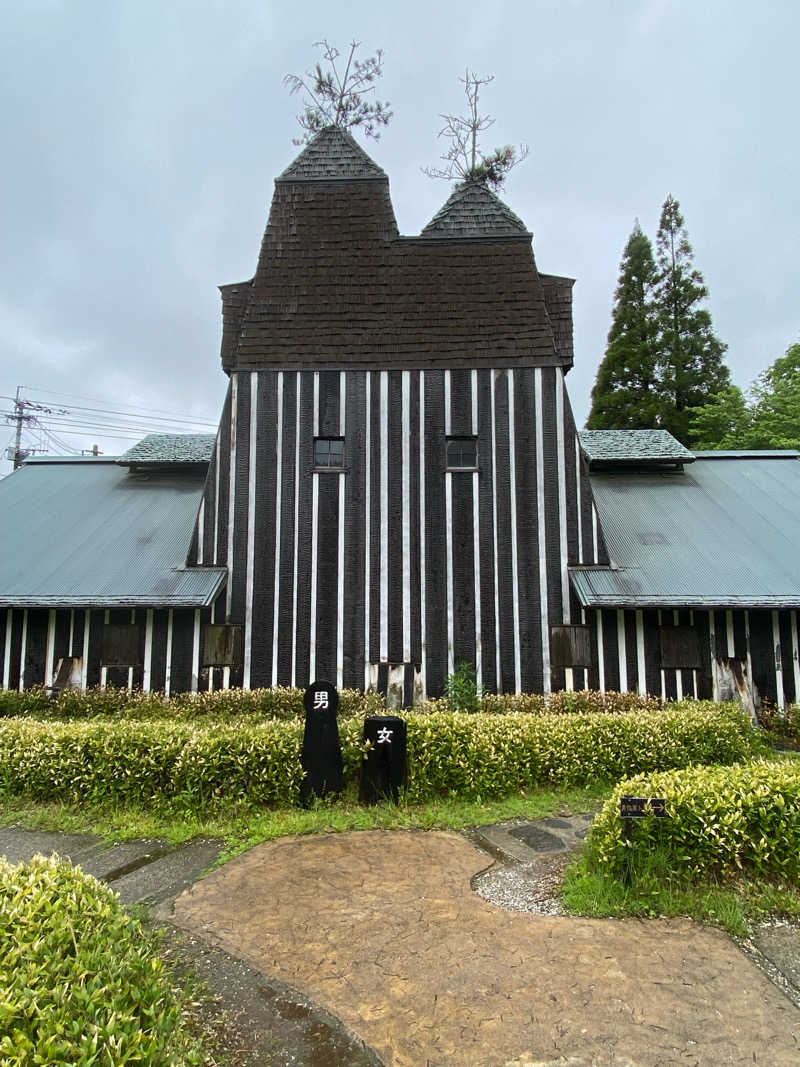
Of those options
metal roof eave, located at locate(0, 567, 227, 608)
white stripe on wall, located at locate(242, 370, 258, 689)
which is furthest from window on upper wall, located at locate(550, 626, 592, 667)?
metal roof eave, located at locate(0, 567, 227, 608)

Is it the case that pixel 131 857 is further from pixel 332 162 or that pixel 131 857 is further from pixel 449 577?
pixel 332 162

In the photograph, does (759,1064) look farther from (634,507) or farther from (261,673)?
(634,507)

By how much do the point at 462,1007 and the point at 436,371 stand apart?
10121 mm

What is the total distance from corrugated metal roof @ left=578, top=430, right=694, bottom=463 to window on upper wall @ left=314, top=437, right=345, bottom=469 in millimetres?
5497

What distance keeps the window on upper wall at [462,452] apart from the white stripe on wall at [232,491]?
4175 mm

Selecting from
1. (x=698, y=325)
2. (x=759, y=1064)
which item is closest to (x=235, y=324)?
(x=759, y=1064)

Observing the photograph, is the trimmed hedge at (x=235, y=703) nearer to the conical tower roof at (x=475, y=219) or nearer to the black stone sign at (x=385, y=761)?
the black stone sign at (x=385, y=761)

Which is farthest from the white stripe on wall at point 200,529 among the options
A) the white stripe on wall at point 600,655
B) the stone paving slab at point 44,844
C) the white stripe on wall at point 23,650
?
the white stripe on wall at point 600,655

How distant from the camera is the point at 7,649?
11.3 metres

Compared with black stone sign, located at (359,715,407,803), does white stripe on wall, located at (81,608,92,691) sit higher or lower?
higher

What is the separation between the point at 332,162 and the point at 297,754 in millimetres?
11758

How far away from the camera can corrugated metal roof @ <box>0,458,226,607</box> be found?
35.7 ft

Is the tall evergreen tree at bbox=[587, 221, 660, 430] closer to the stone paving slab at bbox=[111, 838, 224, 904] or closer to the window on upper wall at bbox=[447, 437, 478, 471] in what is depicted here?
the window on upper wall at bbox=[447, 437, 478, 471]

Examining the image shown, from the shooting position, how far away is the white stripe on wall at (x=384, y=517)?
1095cm
